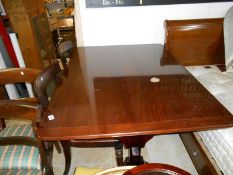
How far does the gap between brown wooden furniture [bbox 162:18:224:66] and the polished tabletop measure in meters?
0.43

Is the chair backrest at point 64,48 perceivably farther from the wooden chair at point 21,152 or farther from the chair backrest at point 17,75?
the wooden chair at point 21,152

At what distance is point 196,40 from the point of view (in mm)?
1831

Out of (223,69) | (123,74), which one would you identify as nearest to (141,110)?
(123,74)

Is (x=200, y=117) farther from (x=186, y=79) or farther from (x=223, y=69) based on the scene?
(x=223, y=69)

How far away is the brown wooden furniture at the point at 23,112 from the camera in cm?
94

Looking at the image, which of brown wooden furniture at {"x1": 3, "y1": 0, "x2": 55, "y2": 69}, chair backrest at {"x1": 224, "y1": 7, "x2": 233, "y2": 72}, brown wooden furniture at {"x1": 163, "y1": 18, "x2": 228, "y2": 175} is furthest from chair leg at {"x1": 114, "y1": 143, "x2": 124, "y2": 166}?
brown wooden furniture at {"x1": 3, "y1": 0, "x2": 55, "y2": 69}

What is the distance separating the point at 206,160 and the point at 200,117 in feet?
1.88

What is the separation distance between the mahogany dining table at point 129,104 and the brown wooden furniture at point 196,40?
0.44 meters

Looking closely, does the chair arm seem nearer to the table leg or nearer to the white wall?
the table leg

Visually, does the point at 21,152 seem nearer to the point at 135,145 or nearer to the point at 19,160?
the point at 19,160

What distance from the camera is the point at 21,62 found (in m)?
2.53

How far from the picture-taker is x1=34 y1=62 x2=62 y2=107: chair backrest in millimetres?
1043

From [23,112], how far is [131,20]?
135 centimetres

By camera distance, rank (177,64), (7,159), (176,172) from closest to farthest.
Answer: (176,172) → (7,159) → (177,64)
